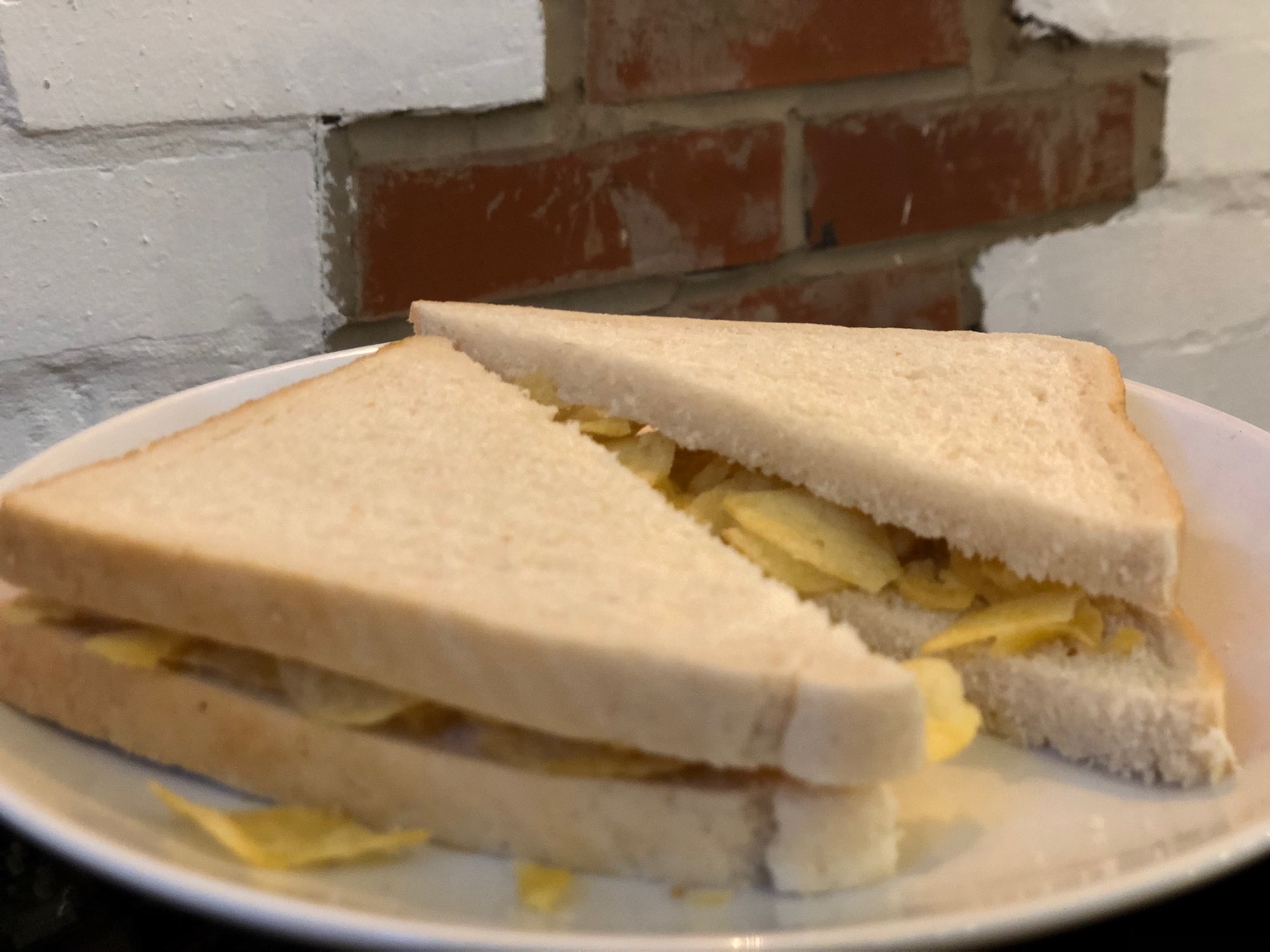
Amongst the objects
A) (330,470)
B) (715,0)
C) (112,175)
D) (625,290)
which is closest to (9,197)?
(112,175)

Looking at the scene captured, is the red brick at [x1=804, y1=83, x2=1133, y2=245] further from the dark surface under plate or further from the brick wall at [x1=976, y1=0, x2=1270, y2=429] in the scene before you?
the dark surface under plate

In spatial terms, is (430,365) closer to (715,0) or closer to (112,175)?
(112,175)

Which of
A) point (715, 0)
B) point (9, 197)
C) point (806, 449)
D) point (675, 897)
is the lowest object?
point (675, 897)

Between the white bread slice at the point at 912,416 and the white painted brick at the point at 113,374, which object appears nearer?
the white bread slice at the point at 912,416

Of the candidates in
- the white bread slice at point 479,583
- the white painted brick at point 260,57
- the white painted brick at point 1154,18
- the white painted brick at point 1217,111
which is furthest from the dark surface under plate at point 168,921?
the white painted brick at point 1217,111

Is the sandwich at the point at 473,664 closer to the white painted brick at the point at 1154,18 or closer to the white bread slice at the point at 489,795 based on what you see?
the white bread slice at the point at 489,795

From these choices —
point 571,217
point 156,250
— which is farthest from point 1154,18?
point 156,250

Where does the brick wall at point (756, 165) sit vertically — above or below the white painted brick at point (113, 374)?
above

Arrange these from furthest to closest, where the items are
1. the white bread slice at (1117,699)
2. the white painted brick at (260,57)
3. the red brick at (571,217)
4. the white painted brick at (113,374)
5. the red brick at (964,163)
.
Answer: the red brick at (964,163)
the red brick at (571,217)
the white painted brick at (113,374)
the white painted brick at (260,57)
the white bread slice at (1117,699)
